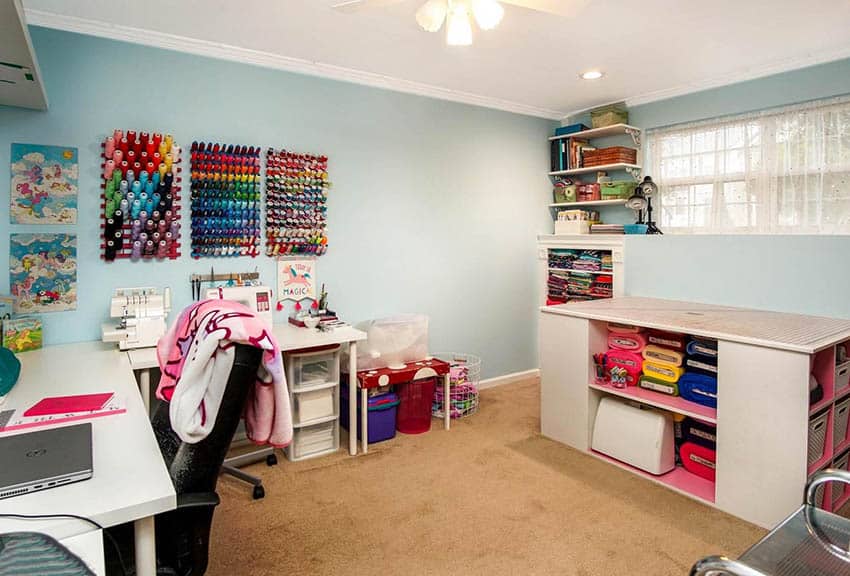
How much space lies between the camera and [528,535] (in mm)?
2180

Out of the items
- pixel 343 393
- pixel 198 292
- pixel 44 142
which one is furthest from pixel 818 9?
pixel 44 142

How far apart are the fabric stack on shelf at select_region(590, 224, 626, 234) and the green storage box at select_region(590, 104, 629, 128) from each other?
80 centimetres

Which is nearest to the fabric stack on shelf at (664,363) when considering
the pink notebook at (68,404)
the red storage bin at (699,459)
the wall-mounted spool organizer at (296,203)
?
the red storage bin at (699,459)

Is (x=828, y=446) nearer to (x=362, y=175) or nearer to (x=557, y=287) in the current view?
(x=557, y=287)

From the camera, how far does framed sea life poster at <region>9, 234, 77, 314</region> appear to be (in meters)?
2.50

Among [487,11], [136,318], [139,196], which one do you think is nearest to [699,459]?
[487,11]

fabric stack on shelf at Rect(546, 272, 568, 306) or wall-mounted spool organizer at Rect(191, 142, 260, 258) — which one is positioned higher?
wall-mounted spool organizer at Rect(191, 142, 260, 258)

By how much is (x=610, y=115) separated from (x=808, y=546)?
3.46 m

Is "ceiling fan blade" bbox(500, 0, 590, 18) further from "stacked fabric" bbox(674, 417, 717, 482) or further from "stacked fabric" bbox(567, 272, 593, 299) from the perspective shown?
"stacked fabric" bbox(567, 272, 593, 299)

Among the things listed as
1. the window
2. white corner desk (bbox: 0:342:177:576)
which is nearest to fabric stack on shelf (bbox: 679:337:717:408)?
the window

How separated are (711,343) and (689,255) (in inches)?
34.4

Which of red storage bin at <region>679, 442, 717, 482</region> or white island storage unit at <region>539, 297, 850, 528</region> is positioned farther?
red storage bin at <region>679, 442, 717, 482</region>

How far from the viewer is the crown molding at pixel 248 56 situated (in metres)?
2.56

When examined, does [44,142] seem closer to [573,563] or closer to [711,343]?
[573,563]
